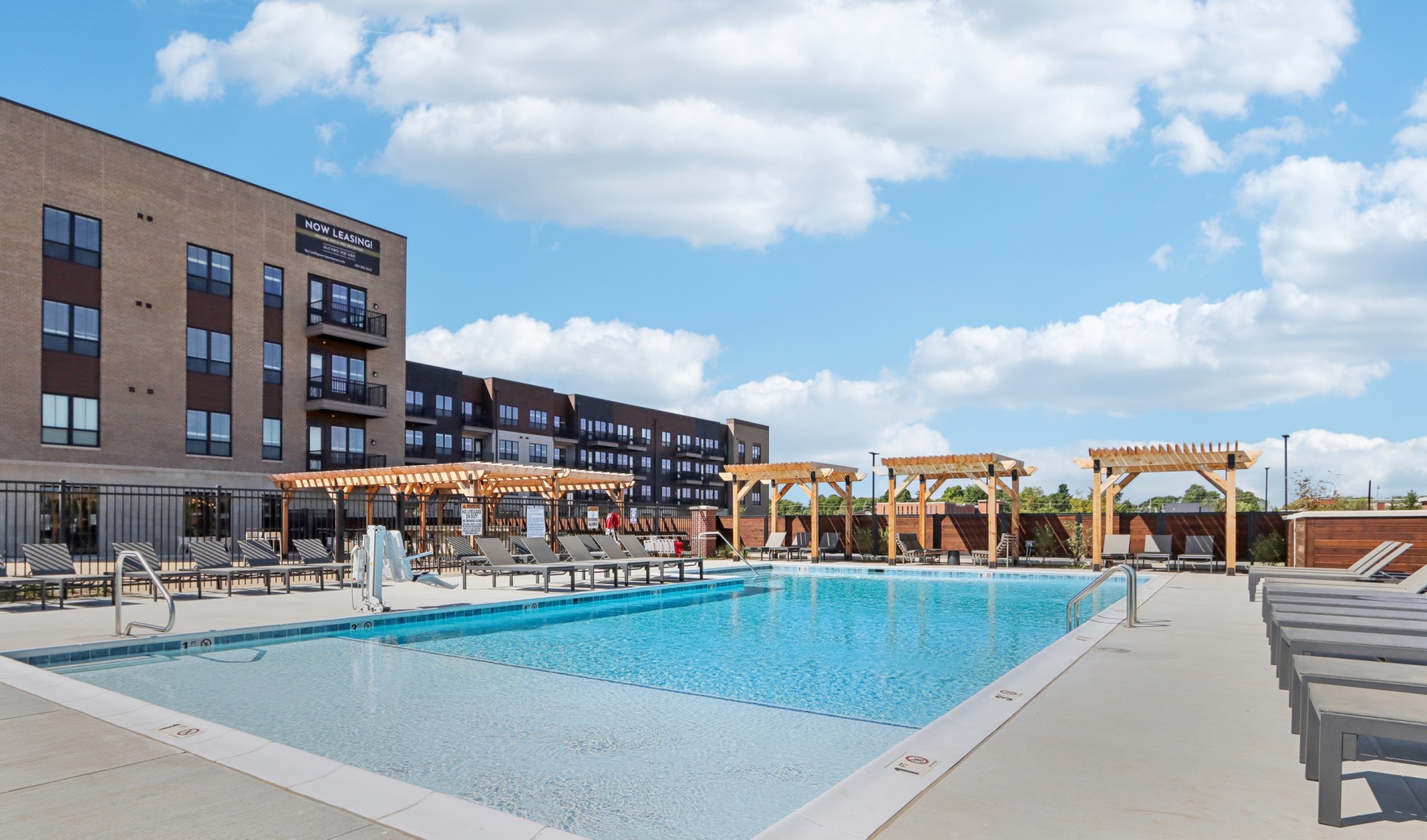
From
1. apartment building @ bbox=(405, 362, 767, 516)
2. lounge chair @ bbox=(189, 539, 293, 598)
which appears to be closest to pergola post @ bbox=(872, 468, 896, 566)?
lounge chair @ bbox=(189, 539, 293, 598)

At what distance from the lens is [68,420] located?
24.3 m

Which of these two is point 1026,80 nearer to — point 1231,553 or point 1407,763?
point 1407,763

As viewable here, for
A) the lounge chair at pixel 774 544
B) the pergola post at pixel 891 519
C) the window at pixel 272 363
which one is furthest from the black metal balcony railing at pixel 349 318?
the pergola post at pixel 891 519

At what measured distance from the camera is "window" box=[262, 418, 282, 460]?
97.3 ft

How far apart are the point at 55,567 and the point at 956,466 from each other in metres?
19.3

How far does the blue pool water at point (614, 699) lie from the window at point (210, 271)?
71.4 feet

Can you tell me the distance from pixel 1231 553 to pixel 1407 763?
56.0 ft

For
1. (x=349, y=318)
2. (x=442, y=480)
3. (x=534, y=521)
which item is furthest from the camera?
(x=349, y=318)

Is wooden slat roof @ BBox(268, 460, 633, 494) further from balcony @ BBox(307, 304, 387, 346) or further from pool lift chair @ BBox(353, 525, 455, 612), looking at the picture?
balcony @ BBox(307, 304, 387, 346)

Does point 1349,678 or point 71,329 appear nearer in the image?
point 1349,678

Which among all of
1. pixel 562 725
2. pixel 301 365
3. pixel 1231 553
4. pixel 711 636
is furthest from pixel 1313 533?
pixel 301 365

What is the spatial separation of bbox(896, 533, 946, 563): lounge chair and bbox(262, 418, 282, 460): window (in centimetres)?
2148

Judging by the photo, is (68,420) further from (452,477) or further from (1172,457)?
(1172,457)

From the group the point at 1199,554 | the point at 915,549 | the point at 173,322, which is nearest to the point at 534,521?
the point at 915,549
